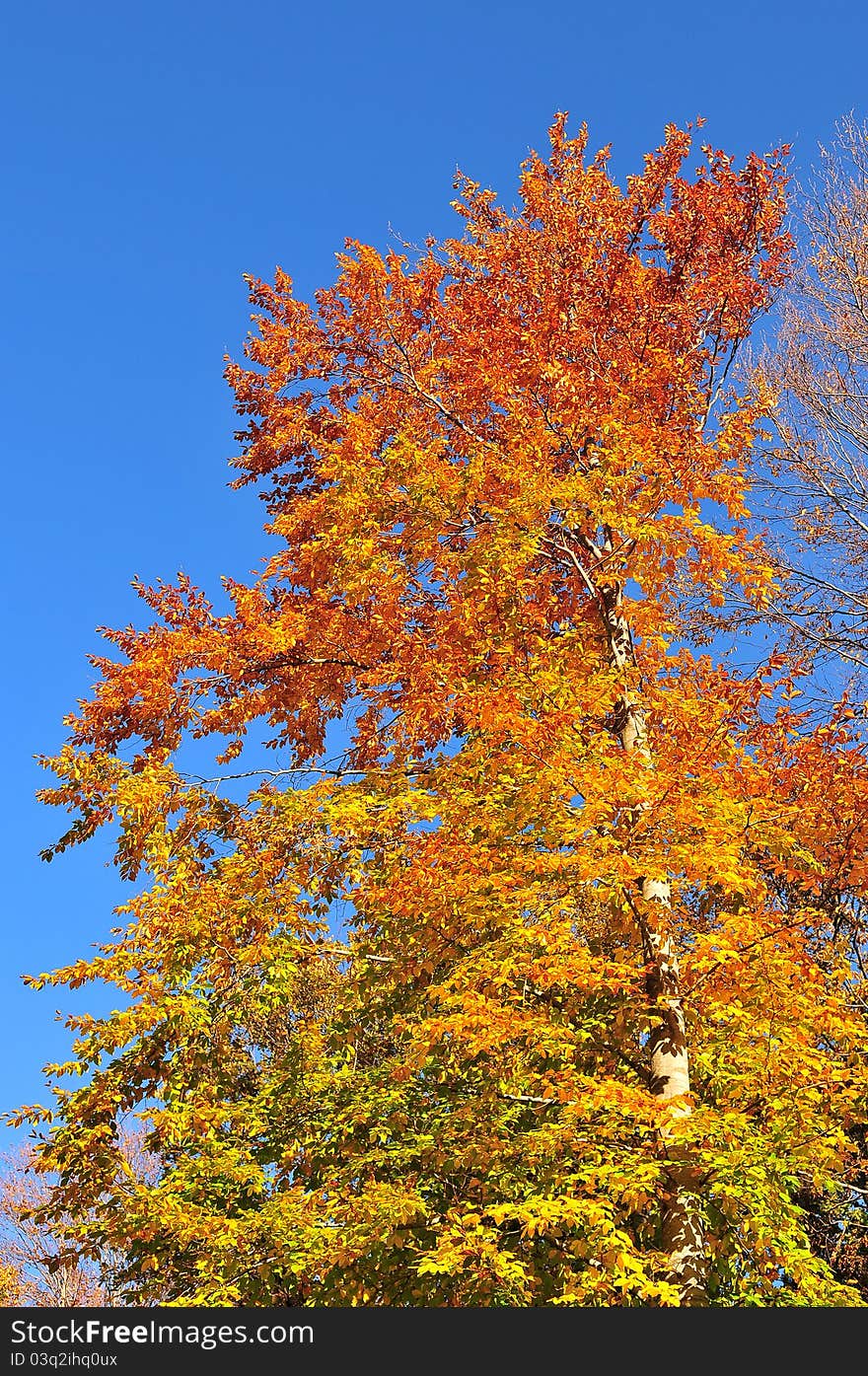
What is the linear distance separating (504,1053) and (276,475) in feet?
32.2

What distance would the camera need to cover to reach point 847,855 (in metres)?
12.5

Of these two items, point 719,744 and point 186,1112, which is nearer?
point 186,1112

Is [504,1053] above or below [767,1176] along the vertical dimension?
above

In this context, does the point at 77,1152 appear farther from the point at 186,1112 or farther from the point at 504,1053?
the point at 504,1053

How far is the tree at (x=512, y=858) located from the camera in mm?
8336

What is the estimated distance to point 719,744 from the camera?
10188 mm

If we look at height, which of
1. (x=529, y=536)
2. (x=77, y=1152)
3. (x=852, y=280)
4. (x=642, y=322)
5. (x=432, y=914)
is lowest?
(x=77, y=1152)

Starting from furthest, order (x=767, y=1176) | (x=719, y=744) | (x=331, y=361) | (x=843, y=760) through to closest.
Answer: (x=331, y=361)
(x=843, y=760)
(x=719, y=744)
(x=767, y=1176)

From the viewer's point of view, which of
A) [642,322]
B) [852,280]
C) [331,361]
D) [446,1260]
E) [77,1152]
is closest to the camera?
[446,1260]

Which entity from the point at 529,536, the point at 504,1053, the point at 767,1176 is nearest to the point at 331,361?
the point at 529,536

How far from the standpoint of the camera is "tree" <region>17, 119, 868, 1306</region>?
8.34 meters

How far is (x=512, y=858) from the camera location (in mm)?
9070

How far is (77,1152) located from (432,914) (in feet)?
11.2

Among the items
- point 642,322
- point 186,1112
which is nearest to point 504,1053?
point 186,1112
